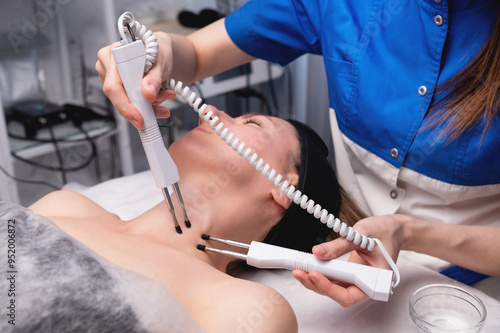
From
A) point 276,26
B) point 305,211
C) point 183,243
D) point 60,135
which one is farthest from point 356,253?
point 60,135

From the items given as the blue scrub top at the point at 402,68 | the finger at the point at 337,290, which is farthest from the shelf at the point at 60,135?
the finger at the point at 337,290

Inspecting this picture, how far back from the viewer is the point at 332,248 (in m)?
0.92

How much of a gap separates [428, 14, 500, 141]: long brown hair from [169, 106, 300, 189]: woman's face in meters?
0.36

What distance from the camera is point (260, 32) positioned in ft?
4.58

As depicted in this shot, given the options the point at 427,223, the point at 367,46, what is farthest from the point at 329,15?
the point at 427,223

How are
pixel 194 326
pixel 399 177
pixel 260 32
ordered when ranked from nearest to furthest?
pixel 194 326
pixel 399 177
pixel 260 32

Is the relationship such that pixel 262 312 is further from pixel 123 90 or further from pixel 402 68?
pixel 402 68

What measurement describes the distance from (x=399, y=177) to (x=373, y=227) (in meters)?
0.24

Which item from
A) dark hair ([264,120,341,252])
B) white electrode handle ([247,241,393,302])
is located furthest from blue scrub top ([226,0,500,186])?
white electrode handle ([247,241,393,302])

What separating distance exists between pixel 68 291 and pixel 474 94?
0.87 meters

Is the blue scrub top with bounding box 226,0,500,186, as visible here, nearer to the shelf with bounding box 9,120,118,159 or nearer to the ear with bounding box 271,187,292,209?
the ear with bounding box 271,187,292,209

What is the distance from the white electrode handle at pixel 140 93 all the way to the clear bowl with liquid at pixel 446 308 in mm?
599

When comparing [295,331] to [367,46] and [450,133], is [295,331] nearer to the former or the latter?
[450,133]

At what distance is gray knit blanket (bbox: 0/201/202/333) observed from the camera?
0.77 meters
